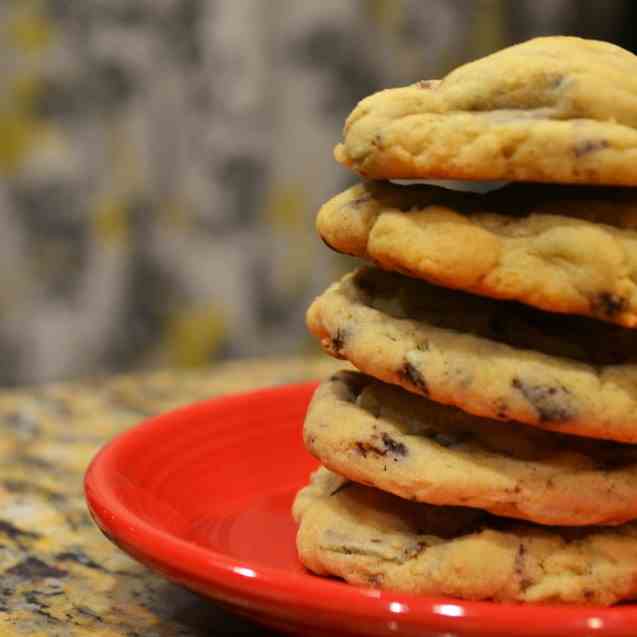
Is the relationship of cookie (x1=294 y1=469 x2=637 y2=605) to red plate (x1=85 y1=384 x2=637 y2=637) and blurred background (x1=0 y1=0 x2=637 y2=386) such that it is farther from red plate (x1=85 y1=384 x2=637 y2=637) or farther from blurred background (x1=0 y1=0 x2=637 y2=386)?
blurred background (x1=0 y1=0 x2=637 y2=386)

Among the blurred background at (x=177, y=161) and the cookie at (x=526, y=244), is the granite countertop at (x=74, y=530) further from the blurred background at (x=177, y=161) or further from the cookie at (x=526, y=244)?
the blurred background at (x=177, y=161)

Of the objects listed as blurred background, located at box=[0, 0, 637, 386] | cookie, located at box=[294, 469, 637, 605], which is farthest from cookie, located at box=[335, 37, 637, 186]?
blurred background, located at box=[0, 0, 637, 386]

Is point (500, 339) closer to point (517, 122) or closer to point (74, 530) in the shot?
point (517, 122)

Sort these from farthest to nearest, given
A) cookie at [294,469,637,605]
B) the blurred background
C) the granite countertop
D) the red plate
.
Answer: the blurred background, the granite countertop, cookie at [294,469,637,605], the red plate

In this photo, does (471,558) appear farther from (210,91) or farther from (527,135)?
(210,91)

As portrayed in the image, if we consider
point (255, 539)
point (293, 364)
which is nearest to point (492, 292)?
point (255, 539)

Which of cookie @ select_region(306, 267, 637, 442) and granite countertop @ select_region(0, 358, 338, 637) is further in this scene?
granite countertop @ select_region(0, 358, 338, 637)
